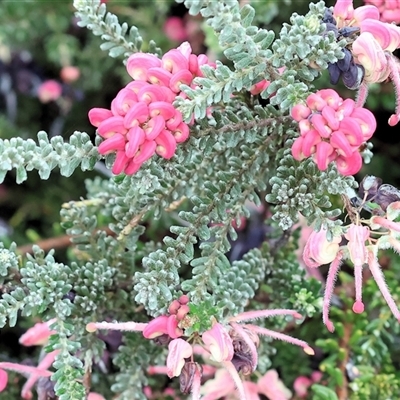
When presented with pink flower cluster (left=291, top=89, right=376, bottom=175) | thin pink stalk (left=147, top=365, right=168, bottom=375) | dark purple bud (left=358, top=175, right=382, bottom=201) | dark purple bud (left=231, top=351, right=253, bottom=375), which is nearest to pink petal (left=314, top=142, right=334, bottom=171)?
pink flower cluster (left=291, top=89, right=376, bottom=175)

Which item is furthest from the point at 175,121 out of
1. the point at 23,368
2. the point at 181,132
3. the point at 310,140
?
the point at 23,368

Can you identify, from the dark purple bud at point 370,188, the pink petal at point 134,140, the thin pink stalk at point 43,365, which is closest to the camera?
the pink petal at point 134,140

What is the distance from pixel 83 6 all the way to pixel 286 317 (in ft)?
1.41

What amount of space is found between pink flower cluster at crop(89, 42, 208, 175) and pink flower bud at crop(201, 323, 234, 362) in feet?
0.58

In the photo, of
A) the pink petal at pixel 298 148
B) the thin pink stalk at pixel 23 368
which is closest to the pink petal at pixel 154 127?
the pink petal at pixel 298 148

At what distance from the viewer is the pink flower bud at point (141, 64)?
0.58 m

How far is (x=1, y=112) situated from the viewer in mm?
1330

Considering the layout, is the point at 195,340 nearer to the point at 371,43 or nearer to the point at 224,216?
the point at 224,216

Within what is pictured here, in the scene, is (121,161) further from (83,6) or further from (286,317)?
(286,317)

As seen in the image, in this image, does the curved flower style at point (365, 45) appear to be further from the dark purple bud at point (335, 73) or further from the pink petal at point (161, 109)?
the pink petal at point (161, 109)

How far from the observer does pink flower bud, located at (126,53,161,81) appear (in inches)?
22.8

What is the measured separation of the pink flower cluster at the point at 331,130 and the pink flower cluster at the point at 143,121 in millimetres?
108

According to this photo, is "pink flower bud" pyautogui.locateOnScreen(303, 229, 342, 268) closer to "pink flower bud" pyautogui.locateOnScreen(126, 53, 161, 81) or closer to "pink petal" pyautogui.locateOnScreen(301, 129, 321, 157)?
"pink petal" pyautogui.locateOnScreen(301, 129, 321, 157)

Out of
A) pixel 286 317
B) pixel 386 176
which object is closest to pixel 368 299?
pixel 286 317
